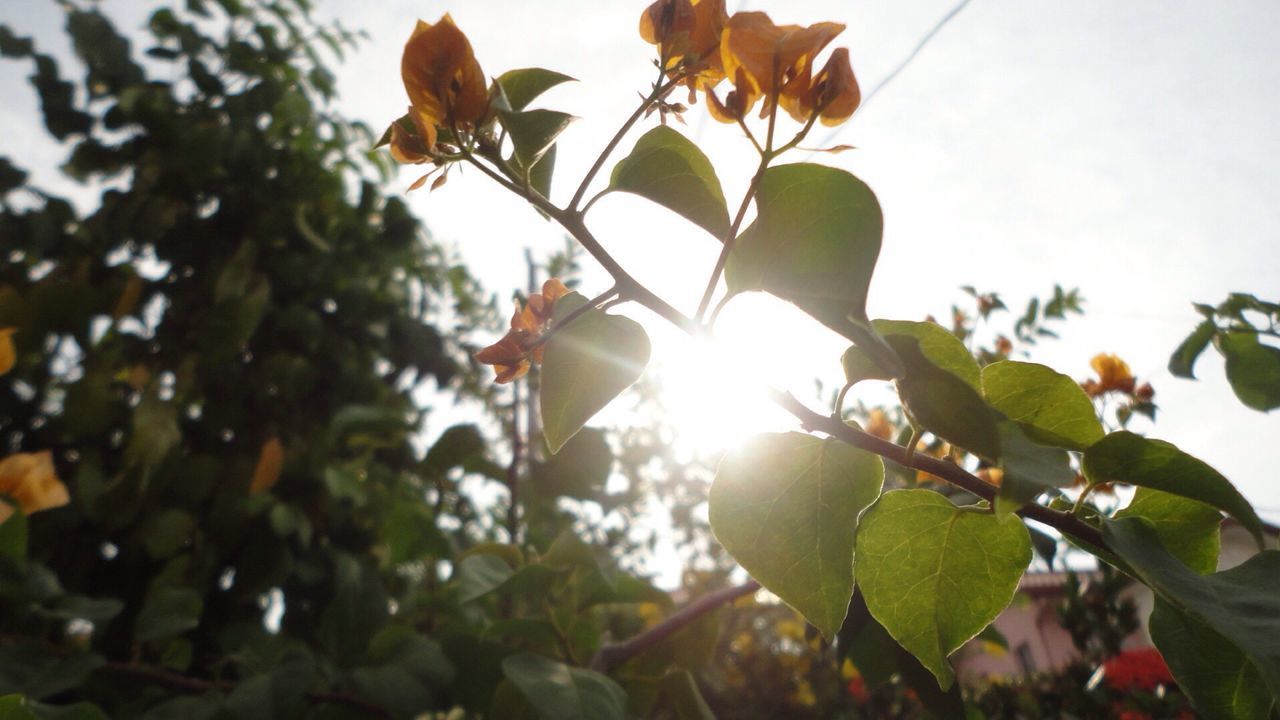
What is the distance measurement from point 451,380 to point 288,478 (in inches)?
20.9

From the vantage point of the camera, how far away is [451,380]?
5.76 feet

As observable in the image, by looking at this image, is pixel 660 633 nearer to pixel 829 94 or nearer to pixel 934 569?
pixel 934 569

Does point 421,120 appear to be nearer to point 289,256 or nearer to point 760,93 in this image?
point 760,93

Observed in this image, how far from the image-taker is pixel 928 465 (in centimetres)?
28

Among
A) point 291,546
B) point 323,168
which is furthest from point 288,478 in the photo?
point 323,168

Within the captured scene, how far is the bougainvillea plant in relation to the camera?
0.86ft

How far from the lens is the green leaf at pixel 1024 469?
21 centimetres

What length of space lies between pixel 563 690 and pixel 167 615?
1.41 feet

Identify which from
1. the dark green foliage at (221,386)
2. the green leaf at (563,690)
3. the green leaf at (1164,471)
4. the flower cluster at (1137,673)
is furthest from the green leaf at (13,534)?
the flower cluster at (1137,673)

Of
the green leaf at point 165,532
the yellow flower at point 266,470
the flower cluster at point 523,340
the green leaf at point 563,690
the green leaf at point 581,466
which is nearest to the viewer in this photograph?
the flower cluster at point 523,340

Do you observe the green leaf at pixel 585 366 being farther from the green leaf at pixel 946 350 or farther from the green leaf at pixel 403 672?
the green leaf at pixel 403 672

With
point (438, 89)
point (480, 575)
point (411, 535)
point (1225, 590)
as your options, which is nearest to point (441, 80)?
point (438, 89)

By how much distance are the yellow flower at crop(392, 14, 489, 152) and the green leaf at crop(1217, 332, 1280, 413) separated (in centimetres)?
60

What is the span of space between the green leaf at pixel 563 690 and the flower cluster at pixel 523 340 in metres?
0.25
